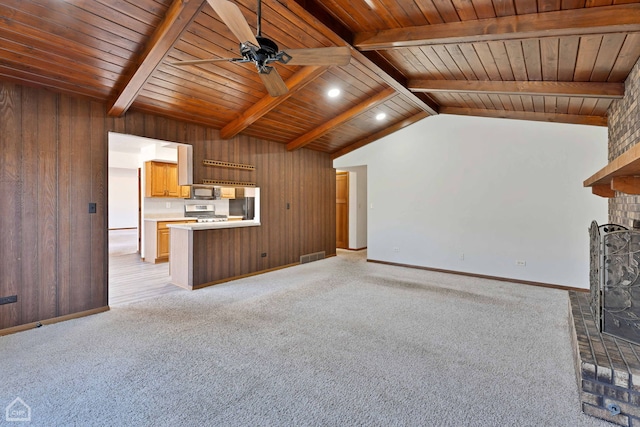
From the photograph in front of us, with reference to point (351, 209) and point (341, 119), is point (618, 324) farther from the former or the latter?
point (351, 209)

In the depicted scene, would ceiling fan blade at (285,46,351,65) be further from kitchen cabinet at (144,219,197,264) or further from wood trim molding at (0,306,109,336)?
kitchen cabinet at (144,219,197,264)

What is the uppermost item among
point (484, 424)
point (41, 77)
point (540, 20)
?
point (540, 20)

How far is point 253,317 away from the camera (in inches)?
130

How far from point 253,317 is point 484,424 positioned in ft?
7.44

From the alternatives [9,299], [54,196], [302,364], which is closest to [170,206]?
[54,196]

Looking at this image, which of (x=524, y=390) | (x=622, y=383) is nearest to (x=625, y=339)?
(x=622, y=383)

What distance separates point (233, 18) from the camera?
74.2 inches

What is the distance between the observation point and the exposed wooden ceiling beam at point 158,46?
2311mm

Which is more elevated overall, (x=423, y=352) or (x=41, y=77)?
(x=41, y=77)

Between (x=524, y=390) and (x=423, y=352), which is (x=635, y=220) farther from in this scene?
(x=423, y=352)

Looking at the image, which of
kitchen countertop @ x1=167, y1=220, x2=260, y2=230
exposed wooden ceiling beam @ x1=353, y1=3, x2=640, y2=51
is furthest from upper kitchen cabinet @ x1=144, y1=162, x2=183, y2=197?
exposed wooden ceiling beam @ x1=353, y1=3, x2=640, y2=51

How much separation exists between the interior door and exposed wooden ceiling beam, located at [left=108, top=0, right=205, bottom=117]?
566cm

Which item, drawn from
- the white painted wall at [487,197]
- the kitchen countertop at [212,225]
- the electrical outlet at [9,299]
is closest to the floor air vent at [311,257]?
the white painted wall at [487,197]

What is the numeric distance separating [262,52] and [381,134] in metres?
4.54
